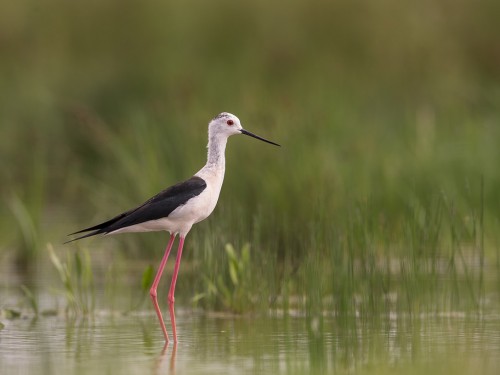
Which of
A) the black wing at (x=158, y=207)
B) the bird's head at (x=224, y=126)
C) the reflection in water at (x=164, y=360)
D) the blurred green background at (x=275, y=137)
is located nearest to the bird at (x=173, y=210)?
the black wing at (x=158, y=207)

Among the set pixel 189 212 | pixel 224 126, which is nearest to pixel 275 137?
pixel 224 126

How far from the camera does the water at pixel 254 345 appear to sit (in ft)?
24.6

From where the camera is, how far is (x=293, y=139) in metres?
12.0

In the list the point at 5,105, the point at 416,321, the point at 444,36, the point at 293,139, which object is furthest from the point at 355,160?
the point at 444,36

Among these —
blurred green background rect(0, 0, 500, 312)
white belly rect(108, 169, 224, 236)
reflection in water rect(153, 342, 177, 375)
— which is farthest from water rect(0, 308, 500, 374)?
white belly rect(108, 169, 224, 236)

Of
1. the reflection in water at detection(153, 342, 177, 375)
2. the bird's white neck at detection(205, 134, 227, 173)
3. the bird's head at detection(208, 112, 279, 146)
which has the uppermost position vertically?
the bird's head at detection(208, 112, 279, 146)

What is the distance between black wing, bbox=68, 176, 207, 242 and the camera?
9.02 metres

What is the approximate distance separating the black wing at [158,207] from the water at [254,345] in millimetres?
734

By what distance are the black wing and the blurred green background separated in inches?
26.9

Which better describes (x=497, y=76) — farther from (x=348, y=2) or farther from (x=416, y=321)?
(x=416, y=321)

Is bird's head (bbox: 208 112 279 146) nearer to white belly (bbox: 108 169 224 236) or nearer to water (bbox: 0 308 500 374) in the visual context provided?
white belly (bbox: 108 169 224 236)

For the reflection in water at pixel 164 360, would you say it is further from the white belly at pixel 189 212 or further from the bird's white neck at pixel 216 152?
the bird's white neck at pixel 216 152

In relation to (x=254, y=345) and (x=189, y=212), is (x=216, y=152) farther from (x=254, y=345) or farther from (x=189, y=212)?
(x=254, y=345)

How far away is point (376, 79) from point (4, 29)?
5.57 m
